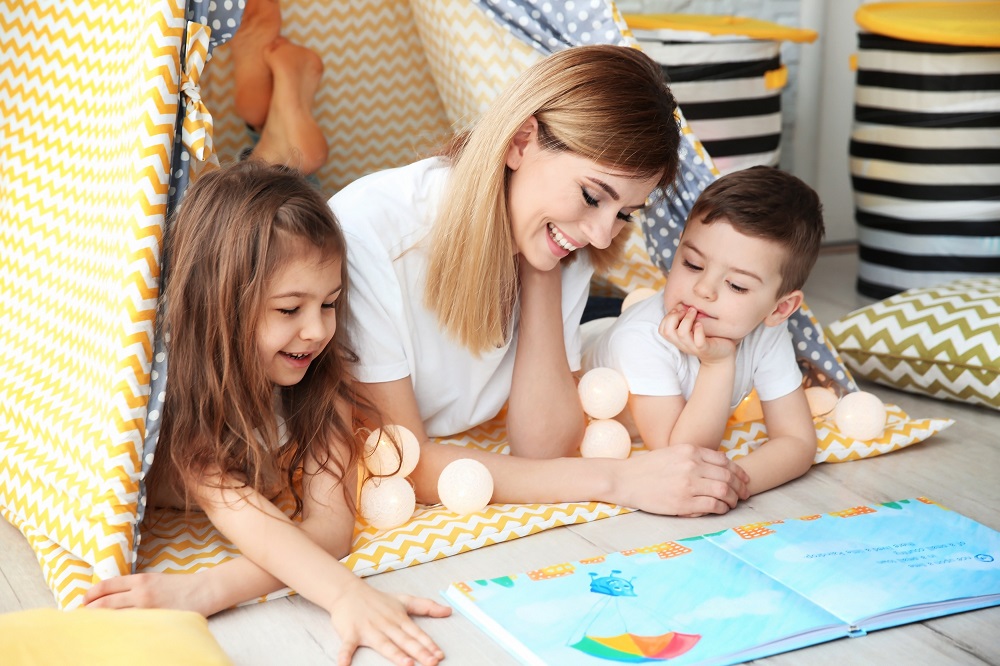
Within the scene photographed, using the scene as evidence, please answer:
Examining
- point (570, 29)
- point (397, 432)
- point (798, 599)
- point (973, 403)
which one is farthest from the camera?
point (973, 403)

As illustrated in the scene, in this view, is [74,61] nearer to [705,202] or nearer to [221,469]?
[221,469]

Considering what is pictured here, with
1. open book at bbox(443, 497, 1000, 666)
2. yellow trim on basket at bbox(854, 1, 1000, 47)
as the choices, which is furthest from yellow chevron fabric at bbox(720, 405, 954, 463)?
yellow trim on basket at bbox(854, 1, 1000, 47)

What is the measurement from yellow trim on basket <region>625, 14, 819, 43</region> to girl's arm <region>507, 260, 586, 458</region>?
108cm

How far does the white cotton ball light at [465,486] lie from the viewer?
1434 mm

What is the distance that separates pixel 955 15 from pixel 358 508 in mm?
1940

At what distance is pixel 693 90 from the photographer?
2.45 meters

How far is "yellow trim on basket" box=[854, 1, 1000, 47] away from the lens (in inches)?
94.1

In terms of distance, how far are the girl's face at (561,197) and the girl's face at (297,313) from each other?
258 mm

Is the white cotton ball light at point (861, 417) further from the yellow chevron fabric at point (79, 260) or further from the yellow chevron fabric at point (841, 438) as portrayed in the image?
the yellow chevron fabric at point (79, 260)

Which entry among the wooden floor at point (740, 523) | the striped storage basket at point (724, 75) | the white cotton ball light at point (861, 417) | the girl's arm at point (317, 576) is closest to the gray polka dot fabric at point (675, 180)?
the white cotton ball light at point (861, 417)

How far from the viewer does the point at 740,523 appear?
1.46 metres

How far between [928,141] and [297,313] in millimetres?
1745

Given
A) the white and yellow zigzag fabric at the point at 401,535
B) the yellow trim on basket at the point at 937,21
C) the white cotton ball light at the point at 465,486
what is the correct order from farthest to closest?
the yellow trim on basket at the point at 937,21
the white cotton ball light at the point at 465,486
the white and yellow zigzag fabric at the point at 401,535

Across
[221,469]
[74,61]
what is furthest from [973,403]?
[74,61]
